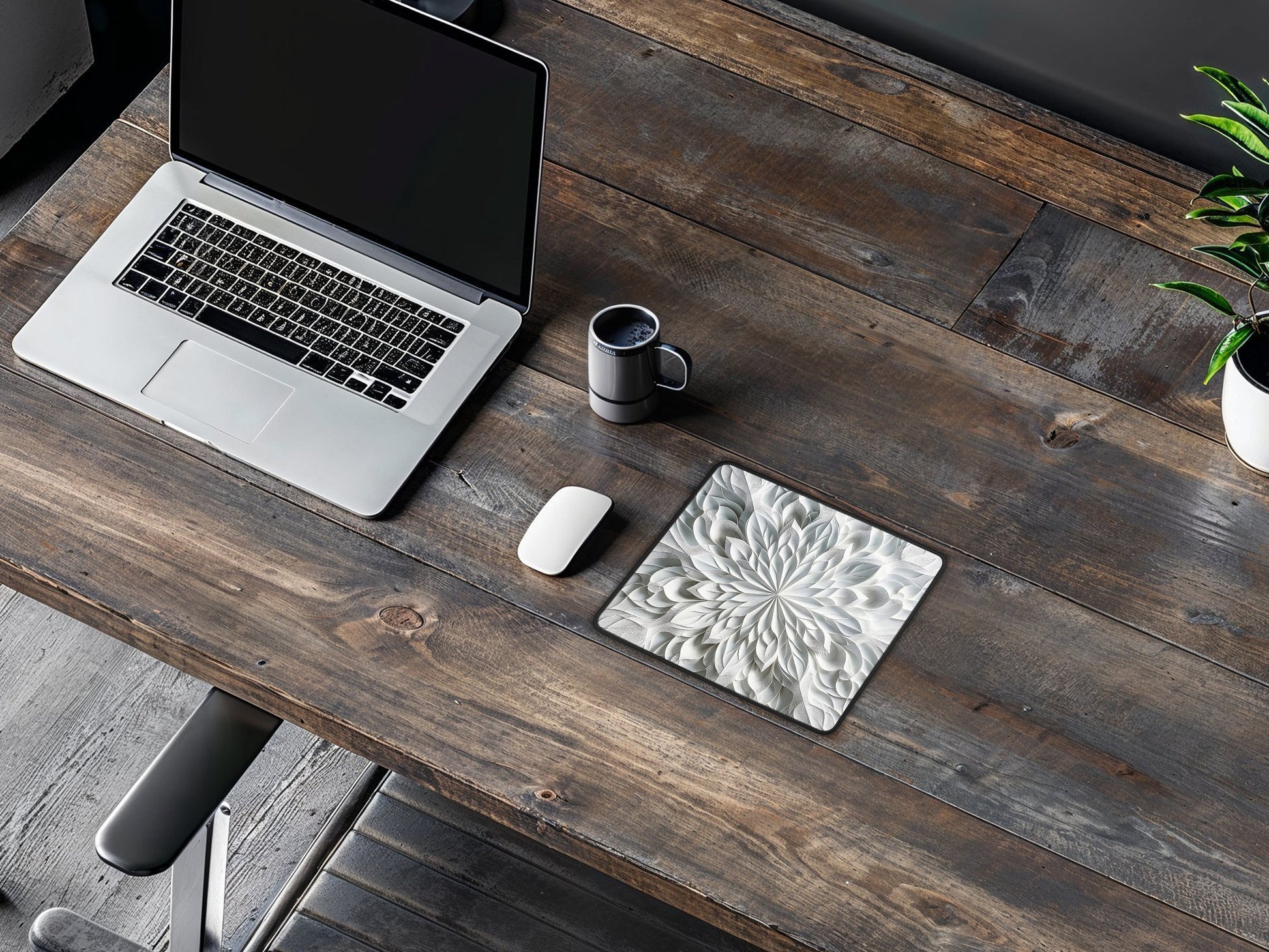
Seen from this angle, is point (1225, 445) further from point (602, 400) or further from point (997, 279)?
point (602, 400)

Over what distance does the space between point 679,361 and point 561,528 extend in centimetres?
22

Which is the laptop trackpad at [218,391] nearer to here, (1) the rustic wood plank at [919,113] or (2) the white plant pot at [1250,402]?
(1) the rustic wood plank at [919,113]

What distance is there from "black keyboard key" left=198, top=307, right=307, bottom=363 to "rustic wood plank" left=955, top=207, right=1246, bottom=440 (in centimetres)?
65

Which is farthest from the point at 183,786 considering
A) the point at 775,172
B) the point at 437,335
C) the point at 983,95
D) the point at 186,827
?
the point at 983,95

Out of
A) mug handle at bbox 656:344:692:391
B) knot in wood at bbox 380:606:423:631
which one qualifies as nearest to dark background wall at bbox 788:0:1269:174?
mug handle at bbox 656:344:692:391

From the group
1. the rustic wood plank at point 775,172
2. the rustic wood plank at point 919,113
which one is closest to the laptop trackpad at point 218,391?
the rustic wood plank at point 775,172

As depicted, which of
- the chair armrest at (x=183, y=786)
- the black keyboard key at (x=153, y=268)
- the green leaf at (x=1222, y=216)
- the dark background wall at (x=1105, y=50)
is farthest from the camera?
the dark background wall at (x=1105, y=50)

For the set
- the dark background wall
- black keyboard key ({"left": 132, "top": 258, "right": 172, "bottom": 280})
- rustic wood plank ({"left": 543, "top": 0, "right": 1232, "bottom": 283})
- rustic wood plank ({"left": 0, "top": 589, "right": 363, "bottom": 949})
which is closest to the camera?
black keyboard key ({"left": 132, "top": 258, "right": 172, "bottom": 280})

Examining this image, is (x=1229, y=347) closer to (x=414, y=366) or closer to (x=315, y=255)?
(x=414, y=366)

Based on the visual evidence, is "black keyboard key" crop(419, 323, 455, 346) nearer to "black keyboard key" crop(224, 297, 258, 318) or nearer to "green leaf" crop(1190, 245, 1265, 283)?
"black keyboard key" crop(224, 297, 258, 318)

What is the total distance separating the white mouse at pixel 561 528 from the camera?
115 cm

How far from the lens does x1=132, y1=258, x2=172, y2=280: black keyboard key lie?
A: 1.30 m

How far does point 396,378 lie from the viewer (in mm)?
1239

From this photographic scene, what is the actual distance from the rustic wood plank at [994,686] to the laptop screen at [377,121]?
0.53ft
